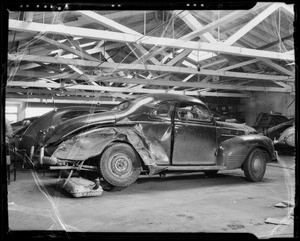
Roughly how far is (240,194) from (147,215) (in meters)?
2.06

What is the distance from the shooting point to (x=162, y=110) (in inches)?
227

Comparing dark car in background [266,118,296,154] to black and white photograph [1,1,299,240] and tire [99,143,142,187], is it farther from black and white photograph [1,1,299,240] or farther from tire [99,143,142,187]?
tire [99,143,142,187]

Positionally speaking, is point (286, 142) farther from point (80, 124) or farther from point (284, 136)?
point (80, 124)

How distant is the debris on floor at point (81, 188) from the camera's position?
4.74 meters

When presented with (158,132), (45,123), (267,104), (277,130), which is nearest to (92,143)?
(158,132)

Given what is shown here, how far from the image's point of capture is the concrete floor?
3369 millimetres

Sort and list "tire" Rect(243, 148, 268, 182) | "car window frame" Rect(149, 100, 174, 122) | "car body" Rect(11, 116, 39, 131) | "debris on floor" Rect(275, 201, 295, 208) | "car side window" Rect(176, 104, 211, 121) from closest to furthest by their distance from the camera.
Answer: "debris on floor" Rect(275, 201, 295, 208) → "car window frame" Rect(149, 100, 174, 122) → "car side window" Rect(176, 104, 211, 121) → "tire" Rect(243, 148, 268, 182) → "car body" Rect(11, 116, 39, 131)

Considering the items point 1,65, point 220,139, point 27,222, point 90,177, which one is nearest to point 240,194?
point 220,139

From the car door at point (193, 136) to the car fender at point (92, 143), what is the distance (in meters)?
0.84

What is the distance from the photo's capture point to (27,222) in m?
3.47

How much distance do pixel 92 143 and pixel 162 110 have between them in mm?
1589

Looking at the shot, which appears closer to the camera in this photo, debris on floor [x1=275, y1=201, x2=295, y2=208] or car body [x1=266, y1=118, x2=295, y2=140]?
debris on floor [x1=275, y1=201, x2=295, y2=208]

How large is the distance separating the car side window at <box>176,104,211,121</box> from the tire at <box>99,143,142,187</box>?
1285mm

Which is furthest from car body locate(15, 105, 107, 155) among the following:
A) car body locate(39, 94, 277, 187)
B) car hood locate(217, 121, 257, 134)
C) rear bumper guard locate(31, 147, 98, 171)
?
car hood locate(217, 121, 257, 134)
